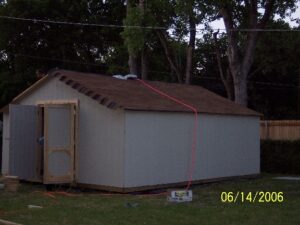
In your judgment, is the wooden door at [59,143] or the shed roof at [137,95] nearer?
the wooden door at [59,143]

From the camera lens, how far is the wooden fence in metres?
26.0

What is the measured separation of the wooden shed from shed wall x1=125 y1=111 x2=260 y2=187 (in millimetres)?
28

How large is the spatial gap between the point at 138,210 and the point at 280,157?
42.2 ft

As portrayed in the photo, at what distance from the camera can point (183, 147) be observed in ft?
57.7

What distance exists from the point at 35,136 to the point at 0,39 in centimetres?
2219

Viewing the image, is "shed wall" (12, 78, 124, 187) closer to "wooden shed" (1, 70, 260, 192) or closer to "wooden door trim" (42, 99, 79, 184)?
"wooden shed" (1, 70, 260, 192)

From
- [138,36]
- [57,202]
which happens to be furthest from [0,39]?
[57,202]

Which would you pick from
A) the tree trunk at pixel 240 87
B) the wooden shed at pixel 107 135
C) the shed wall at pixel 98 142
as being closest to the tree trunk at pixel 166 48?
the tree trunk at pixel 240 87

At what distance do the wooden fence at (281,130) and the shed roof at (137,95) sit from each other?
5.81 meters

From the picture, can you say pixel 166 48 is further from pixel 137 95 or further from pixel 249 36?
pixel 137 95

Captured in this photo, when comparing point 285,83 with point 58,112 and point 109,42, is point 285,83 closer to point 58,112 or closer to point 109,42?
point 109,42

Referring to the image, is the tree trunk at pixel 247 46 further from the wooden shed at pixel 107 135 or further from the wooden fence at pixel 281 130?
the wooden shed at pixel 107 135

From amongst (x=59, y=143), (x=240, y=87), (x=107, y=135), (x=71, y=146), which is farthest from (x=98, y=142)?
(x=240, y=87)

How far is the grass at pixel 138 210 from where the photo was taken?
36.5 ft
